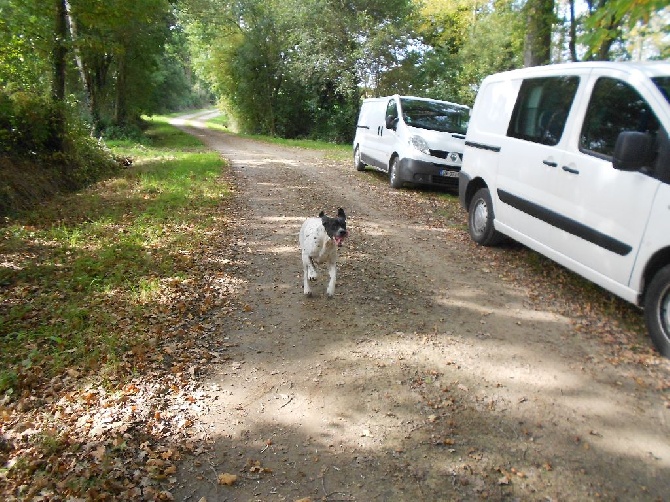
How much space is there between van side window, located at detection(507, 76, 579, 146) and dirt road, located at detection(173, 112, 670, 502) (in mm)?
1779

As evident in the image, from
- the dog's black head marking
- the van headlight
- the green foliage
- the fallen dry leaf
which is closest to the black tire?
the van headlight

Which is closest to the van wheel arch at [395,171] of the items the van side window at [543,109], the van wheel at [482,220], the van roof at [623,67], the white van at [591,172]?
the van wheel at [482,220]

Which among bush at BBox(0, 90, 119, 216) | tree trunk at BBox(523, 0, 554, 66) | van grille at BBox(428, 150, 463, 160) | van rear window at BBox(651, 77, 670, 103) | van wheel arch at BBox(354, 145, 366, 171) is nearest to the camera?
van rear window at BBox(651, 77, 670, 103)

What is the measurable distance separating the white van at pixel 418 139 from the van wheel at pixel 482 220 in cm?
316

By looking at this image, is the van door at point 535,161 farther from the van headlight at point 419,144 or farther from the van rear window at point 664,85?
the van headlight at point 419,144

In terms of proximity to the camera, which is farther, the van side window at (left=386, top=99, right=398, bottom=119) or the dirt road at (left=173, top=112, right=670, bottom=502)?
the van side window at (left=386, top=99, right=398, bottom=119)

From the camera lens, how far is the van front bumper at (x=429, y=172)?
1052 cm

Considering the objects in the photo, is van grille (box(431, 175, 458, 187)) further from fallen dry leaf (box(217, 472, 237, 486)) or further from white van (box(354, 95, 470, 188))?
fallen dry leaf (box(217, 472, 237, 486))

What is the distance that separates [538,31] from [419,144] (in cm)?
455

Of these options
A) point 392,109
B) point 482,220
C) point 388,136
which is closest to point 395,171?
point 388,136

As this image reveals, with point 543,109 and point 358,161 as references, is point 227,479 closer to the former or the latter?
point 543,109

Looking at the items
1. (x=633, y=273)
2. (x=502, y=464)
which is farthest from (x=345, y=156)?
(x=502, y=464)

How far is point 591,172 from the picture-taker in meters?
4.75

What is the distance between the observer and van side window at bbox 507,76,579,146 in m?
5.34
